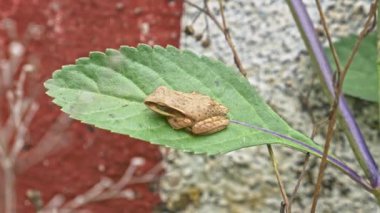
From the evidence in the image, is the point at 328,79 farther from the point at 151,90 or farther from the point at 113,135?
the point at 113,135

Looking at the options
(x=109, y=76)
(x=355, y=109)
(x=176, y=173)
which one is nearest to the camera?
(x=109, y=76)

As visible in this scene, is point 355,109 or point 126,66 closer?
point 126,66

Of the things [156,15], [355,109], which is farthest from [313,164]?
[156,15]

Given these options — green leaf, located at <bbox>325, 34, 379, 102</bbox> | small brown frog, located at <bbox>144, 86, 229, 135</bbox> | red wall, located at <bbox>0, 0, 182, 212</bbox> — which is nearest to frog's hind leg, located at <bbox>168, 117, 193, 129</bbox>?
small brown frog, located at <bbox>144, 86, 229, 135</bbox>

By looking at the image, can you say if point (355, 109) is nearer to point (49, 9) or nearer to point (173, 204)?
point (173, 204)

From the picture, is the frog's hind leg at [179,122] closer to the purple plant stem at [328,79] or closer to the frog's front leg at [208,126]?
the frog's front leg at [208,126]

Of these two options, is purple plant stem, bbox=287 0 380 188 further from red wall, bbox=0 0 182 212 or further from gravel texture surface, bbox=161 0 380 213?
red wall, bbox=0 0 182 212
